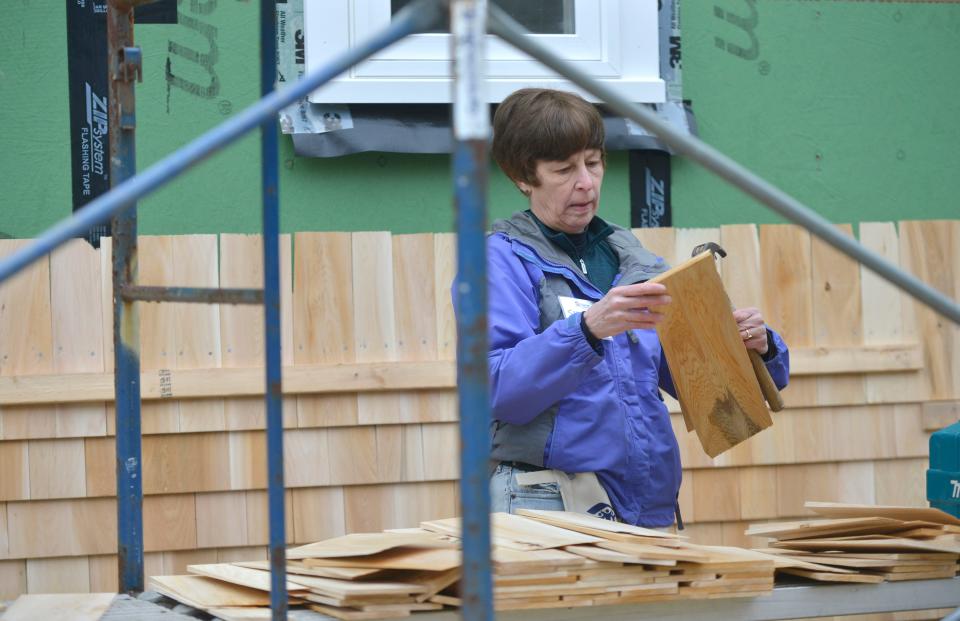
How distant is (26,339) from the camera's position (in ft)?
14.3

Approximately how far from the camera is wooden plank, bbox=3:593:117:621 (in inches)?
102

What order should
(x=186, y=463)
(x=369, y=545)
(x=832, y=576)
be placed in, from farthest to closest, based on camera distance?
(x=186, y=463)
(x=832, y=576)
(x=369, y=545)

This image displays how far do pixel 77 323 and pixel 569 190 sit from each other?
2064 millimetres

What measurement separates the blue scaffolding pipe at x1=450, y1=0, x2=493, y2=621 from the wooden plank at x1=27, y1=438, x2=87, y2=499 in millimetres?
3003

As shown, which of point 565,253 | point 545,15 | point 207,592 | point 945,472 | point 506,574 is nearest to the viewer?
point 506,574

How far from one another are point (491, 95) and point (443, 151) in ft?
0.91

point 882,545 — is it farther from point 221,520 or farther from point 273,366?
point 221,520

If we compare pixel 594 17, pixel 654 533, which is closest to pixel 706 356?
pixel 654 533

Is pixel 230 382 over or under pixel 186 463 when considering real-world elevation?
over

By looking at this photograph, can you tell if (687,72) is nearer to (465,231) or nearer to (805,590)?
(805,590)

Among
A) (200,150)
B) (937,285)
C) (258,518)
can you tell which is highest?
(200,150)

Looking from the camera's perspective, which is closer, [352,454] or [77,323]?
[77,323]

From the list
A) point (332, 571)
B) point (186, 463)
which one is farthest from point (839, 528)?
point (186, 463)

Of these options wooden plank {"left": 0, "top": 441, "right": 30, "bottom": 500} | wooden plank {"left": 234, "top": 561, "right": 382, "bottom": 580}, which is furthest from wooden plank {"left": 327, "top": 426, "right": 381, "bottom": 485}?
wooden plank {"left": 234, "top": 561, "right": 382, "bottom": 580}
